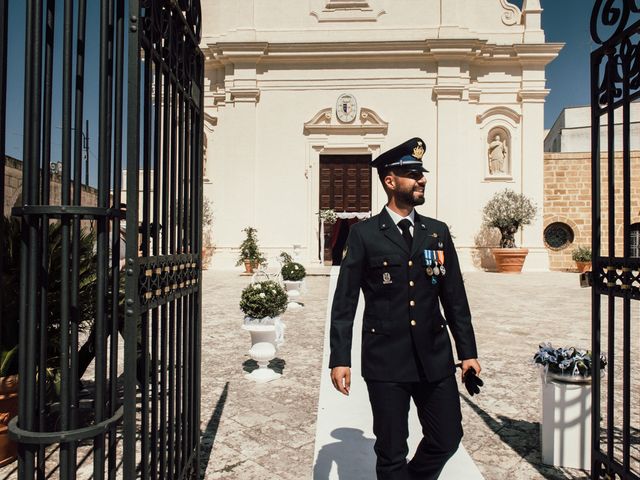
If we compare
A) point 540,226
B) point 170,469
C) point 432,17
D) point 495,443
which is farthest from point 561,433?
point 432,17

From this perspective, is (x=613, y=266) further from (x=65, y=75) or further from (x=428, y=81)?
(x=428, y=81)

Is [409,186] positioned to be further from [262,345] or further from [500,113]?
[500,113]

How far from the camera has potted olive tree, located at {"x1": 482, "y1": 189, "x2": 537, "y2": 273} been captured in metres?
18.4

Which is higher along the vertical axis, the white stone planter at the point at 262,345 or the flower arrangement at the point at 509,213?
the flower arrangement at the point at 509,213

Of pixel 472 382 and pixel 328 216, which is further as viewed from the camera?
pixel 328 216

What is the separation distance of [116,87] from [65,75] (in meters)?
0.22

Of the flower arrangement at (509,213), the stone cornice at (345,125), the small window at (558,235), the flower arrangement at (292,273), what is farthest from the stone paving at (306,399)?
the small window at (558,235)

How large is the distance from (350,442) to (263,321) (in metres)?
2.16

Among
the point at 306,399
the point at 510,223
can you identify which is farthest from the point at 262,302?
the point at 510,223

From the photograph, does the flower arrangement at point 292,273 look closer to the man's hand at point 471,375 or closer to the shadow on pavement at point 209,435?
the shadow on pavement at point 209,435

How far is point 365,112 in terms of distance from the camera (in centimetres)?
1973

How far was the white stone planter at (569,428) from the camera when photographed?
3.29 metres

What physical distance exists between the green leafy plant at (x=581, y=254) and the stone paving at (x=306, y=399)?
1048 cm

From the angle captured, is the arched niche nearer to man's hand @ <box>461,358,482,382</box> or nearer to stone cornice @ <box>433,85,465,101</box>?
stone cornice @ <box>433,85,465,101</box>
